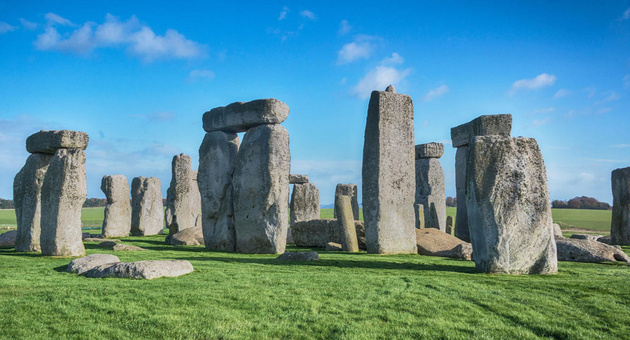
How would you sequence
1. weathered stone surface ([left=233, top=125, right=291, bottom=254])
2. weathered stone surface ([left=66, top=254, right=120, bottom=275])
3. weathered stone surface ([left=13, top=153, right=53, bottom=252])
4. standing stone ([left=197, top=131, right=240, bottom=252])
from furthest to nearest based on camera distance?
standing stone ([left=197, top=131, right=240, bottom=252])
weathered stone surface ([left=233, top=125, right=291, bottom=254])
weathered stone surface ([left=13, top=153, right=53, bottom=252])
weathered stone surface ([left=66, top=254, right=120, bottom=275])

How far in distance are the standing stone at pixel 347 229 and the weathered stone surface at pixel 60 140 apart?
6065 mm

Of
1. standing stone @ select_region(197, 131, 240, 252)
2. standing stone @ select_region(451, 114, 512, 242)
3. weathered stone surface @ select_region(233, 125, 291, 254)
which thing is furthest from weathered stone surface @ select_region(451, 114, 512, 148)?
standing stone @ select_region(197, 131, 240, 252)

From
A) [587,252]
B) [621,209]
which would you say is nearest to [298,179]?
[621,209]

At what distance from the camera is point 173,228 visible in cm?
1694

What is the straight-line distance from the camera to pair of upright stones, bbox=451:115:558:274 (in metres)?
6.93

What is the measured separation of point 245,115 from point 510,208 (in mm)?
7564

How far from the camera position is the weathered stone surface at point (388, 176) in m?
10.9

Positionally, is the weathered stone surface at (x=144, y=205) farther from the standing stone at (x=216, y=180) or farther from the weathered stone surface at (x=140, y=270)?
the weathered stone surface at (x=140, y=270)

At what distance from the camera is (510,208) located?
693 centimetres

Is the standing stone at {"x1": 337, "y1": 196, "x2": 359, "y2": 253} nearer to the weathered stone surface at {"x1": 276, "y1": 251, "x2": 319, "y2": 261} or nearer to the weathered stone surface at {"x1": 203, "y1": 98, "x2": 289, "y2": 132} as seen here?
the weathered stone surface at {"x1": 203, "y1": 98, "x2": 289, "y2": 132}

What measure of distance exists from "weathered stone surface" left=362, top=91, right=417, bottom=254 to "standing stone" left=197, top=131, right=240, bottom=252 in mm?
4134

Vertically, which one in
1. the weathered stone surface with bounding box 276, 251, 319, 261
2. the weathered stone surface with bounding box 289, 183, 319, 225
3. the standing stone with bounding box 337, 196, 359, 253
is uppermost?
the weathered stone surface with bounding box 289, 183, 319, 225

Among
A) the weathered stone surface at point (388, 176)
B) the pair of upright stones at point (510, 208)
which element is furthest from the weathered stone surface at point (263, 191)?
the pair of upright stones at point (510, 208)

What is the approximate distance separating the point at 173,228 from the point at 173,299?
1229 cm
